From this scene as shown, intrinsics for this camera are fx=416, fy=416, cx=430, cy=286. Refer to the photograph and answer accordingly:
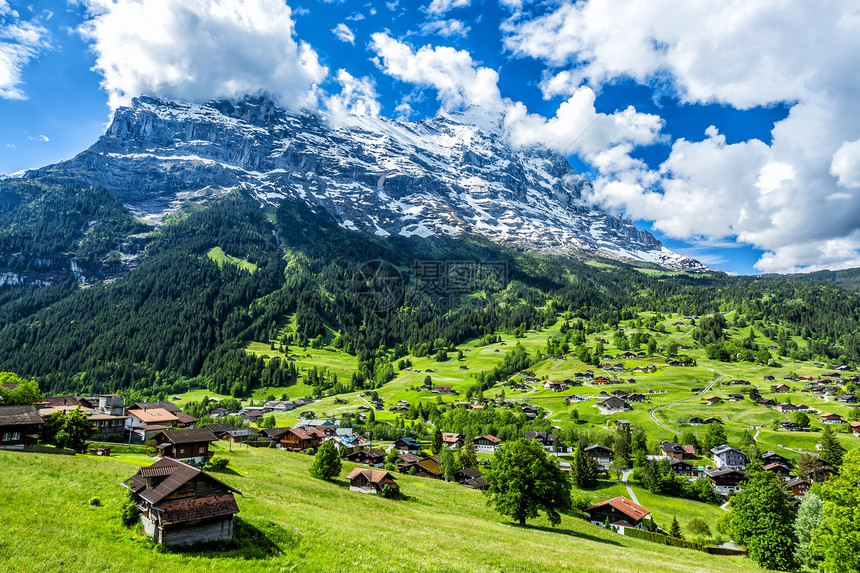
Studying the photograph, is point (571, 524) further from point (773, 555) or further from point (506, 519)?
point (773, 555)

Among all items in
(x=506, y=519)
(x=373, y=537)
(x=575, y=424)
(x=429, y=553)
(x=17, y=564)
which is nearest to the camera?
(x=17, y=564)

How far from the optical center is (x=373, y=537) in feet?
Answer: 98.5

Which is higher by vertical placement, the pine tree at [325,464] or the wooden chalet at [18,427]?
the wooden chalet at [18,427]

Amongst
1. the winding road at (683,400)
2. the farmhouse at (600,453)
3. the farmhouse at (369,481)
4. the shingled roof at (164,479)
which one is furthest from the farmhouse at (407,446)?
the shingled roof at (164,479)

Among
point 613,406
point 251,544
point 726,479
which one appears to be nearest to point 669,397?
point 613,406

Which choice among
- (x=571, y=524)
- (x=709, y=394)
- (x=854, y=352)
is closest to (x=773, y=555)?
(x=571, y=524)

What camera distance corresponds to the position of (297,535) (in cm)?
2838

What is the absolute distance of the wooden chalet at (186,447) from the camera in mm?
55438

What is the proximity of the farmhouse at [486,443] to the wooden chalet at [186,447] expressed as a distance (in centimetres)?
7215

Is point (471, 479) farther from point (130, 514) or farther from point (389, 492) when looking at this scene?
point (130, 514)

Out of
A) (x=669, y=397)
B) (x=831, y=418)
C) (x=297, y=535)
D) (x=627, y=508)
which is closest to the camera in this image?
(x=297, y=535)

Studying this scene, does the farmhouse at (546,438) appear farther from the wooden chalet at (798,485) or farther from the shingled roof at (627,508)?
the wooden chalet at (798,485)

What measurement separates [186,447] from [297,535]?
121 ft

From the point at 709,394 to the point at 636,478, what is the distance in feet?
262
